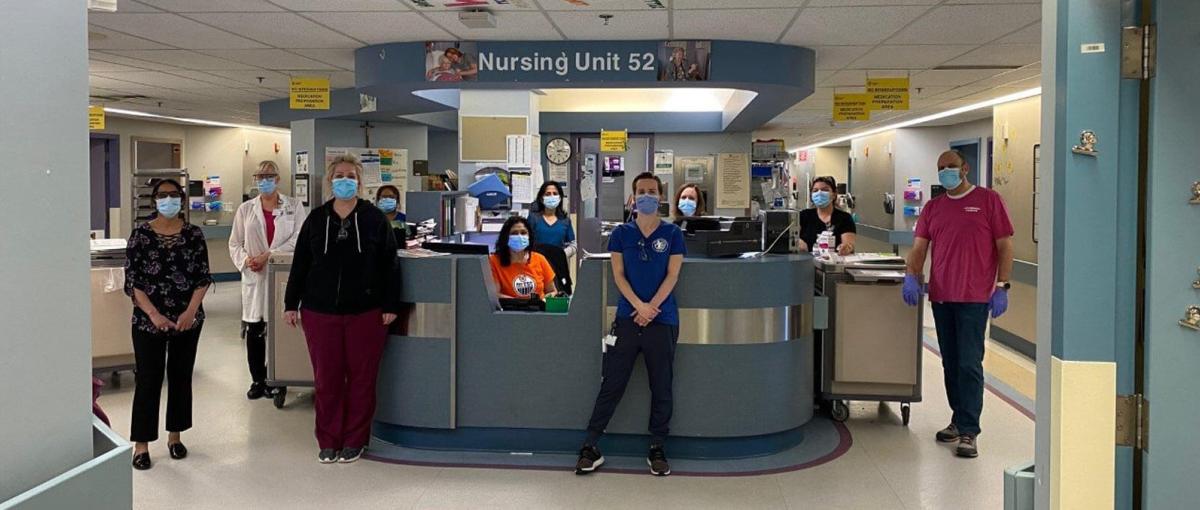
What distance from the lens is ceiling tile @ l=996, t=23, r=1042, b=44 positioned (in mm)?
6121

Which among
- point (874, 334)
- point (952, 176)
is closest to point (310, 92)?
point (874, 334)

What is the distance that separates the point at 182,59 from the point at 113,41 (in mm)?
964

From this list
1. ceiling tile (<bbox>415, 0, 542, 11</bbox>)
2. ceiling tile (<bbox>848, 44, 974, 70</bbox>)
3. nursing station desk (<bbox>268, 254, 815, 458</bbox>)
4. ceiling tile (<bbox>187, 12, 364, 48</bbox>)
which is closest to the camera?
nursing station desk (<bbox>268, 254, 815, 458</bbox>)

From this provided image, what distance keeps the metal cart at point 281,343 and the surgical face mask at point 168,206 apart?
129 centimetres

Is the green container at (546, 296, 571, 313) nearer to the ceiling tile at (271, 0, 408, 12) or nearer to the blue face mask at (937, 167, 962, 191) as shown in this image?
the ceiling tile at (271, 0, 408, 12)

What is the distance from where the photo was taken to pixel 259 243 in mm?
6402

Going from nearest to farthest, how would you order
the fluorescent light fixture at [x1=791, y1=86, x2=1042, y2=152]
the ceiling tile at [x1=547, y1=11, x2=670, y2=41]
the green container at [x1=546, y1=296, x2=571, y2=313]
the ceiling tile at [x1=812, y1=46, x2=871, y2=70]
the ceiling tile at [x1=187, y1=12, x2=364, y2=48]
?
the green container at [x1=546, y1=296, x2=571, y2=313], the ceiling tile at [x1=547, y1=11, x2=670, y2=41], the ceiling tile at [x1=187, y1=12, x2=364, y2=48], the ceiling tile at [x1=812, y1=46, x2=871, y2=70], the fluorescent light fixture at [x1=791, y1=86, x2=1042, y2=152]

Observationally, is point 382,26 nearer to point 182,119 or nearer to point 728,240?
point 728,240

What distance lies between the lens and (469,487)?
4527mm

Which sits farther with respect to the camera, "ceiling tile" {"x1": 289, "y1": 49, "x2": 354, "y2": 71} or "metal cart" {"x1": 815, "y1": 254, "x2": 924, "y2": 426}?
"ceiling tile" {"x1": 289, "y1": 49, "x2": 354, "y2": 71}

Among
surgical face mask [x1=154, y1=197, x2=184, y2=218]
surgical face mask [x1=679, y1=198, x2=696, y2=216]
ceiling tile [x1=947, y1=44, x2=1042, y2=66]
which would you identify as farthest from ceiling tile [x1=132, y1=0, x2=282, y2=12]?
ceiling tile [x1=947, y1=44, x2=1042, y2=66]

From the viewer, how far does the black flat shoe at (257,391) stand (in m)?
6.40

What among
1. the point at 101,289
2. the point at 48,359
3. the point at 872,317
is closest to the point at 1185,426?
the point at 48,359

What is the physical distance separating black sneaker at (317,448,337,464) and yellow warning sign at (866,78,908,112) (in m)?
5.60
